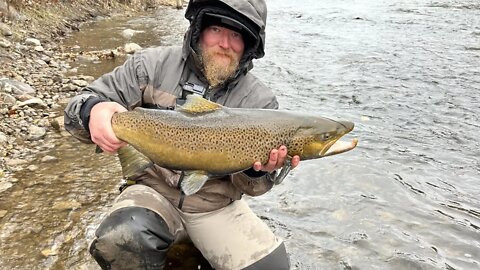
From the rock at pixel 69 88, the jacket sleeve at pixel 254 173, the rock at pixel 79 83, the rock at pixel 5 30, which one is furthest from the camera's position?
the rock at pixel 5 30

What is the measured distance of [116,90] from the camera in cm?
366

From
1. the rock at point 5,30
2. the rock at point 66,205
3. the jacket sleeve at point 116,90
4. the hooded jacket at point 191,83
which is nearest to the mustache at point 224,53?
the hooded jacket at point 191,83

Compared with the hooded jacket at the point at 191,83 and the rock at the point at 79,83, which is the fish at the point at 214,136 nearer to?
the hooded jacket at the point at 191,83

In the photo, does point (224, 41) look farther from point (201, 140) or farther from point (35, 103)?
point (35, 103)

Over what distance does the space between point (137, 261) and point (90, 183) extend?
2.16 metres

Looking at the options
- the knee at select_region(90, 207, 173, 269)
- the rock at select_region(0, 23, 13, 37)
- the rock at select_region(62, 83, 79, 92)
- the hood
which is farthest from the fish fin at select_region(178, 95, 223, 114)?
the rock at select_region(0, 23, 13, 37)

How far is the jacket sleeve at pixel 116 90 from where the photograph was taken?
11.1 ft

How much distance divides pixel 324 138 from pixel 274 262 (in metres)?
1.17

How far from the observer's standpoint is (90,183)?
5332mm

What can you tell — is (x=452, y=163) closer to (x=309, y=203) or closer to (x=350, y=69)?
(x=309, y=203)

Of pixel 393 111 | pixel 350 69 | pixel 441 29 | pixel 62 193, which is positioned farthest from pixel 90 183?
pixel 441 29

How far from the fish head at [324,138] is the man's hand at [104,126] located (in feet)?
3.68

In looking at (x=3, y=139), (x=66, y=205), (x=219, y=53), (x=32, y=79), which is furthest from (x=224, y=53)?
(x=32, y=79)

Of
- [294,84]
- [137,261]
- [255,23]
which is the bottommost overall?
[294,84]
